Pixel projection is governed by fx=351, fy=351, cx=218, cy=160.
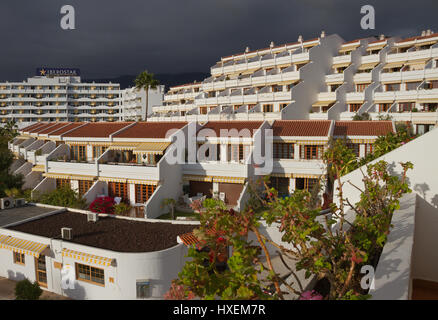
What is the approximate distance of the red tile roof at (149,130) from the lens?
40.0 meters

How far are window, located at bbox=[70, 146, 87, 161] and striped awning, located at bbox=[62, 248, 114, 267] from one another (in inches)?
985

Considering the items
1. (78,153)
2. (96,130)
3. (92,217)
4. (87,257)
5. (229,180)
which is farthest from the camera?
(96,130)

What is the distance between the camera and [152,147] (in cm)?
3747

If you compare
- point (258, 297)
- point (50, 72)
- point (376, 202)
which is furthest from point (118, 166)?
point (50, 72)

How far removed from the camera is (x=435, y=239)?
33.5 ft

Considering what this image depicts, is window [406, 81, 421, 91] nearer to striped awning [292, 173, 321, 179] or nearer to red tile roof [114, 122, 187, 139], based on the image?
striped awning [292, 173, 321, 179]

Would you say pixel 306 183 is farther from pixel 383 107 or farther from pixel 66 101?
pixel 66 101

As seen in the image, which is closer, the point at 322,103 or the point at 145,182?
the point at 145,182

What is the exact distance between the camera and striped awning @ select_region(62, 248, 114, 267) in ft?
64.0

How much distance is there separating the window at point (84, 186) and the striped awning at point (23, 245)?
50.9 feet

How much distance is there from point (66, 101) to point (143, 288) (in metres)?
134

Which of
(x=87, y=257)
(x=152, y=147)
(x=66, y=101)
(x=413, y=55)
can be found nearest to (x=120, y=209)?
(x=152, y=147)

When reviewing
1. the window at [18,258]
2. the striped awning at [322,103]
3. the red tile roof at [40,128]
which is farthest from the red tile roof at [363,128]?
the red tile roof at [40,128]

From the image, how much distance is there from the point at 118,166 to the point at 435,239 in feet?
103
